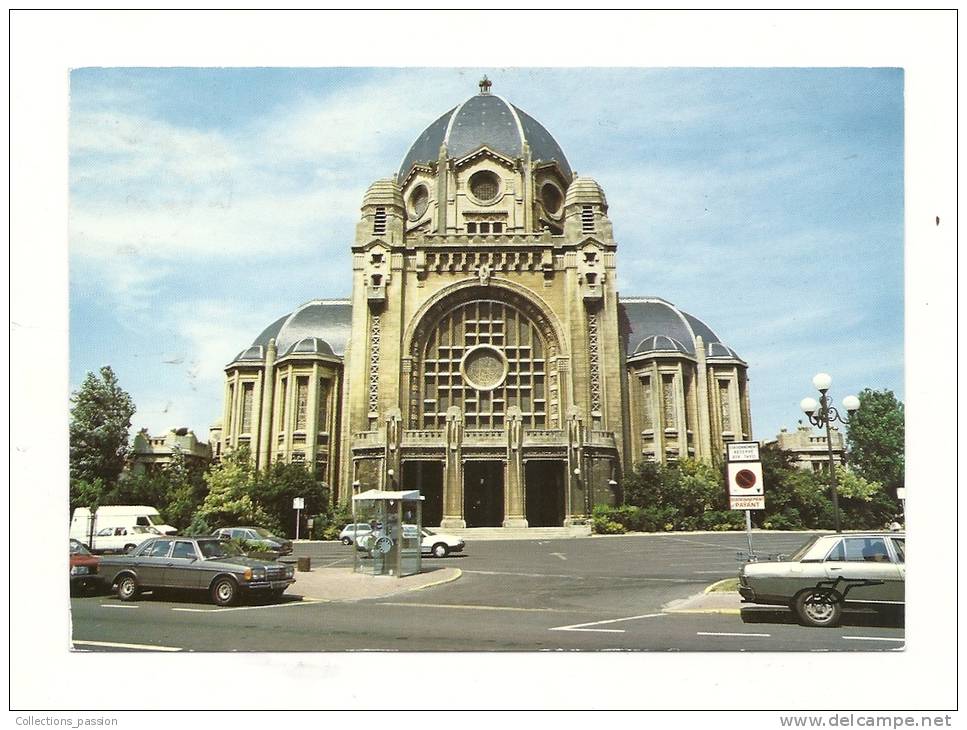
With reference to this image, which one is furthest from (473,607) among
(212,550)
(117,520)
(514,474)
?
(514,474)

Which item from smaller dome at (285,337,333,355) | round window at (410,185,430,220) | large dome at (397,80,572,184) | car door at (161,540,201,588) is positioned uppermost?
large dome at (397,80,572,184)

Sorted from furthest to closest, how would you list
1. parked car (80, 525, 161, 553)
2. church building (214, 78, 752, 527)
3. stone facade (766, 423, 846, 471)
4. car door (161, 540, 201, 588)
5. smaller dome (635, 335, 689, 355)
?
smaller dome (635, 335, 689, 355)
church building (214, 78, 752, 527)
stone facade (766, 423, 846, 471)
parked car (80, 525, 161, 553)
car door (161, 540, 201, 588)

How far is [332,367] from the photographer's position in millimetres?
46500

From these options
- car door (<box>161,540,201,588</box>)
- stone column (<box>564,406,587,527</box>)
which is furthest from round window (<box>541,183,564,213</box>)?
car door (<box>161,540,201,588</box>)

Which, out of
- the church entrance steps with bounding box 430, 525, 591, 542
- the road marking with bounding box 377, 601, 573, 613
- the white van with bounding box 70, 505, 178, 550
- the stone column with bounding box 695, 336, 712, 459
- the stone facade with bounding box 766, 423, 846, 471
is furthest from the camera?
the stone column with bounding box 695, 336, 712, 459

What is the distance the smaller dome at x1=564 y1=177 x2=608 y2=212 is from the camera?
4481 centimetres

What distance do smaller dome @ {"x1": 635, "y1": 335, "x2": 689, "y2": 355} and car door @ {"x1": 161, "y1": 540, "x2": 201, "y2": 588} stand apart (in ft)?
115

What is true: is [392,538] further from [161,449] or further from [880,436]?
[880,436]

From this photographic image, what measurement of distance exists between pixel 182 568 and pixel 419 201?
1566 inches

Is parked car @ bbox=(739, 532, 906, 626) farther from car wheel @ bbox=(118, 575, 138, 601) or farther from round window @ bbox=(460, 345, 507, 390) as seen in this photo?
round window @ bbox=(460, 345, 507, 390)

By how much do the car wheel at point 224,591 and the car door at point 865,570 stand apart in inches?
460
